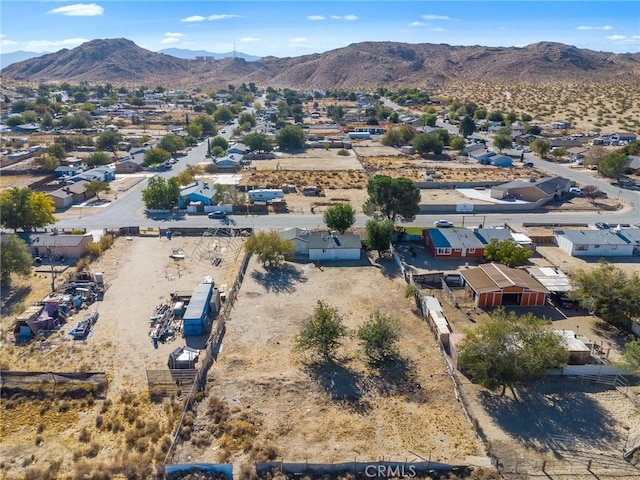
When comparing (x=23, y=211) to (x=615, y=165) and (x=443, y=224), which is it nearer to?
(x=443, y=224)

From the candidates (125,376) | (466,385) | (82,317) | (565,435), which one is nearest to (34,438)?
(125,376)

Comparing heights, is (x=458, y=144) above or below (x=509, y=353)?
above

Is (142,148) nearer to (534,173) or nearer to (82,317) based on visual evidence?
(82,317)

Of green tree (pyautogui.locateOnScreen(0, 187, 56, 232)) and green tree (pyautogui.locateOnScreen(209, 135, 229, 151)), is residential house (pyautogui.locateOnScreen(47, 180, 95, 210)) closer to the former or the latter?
green tree (pyautogui.locateOnScreen(0, 187, 56, 232))

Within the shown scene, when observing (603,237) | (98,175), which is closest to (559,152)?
(603,237)

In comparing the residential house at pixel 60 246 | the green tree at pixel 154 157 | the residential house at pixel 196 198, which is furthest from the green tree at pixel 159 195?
the green tree at pixel 154 157

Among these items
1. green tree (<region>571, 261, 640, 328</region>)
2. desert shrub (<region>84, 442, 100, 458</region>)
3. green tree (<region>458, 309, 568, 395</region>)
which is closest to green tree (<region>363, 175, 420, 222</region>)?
green tree (<region>571, 261, 640, 328</region>)

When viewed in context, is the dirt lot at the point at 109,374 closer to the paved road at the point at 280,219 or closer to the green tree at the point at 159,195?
the paved road at the point at 280,219

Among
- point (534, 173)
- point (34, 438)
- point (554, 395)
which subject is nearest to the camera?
point (34, 438)
